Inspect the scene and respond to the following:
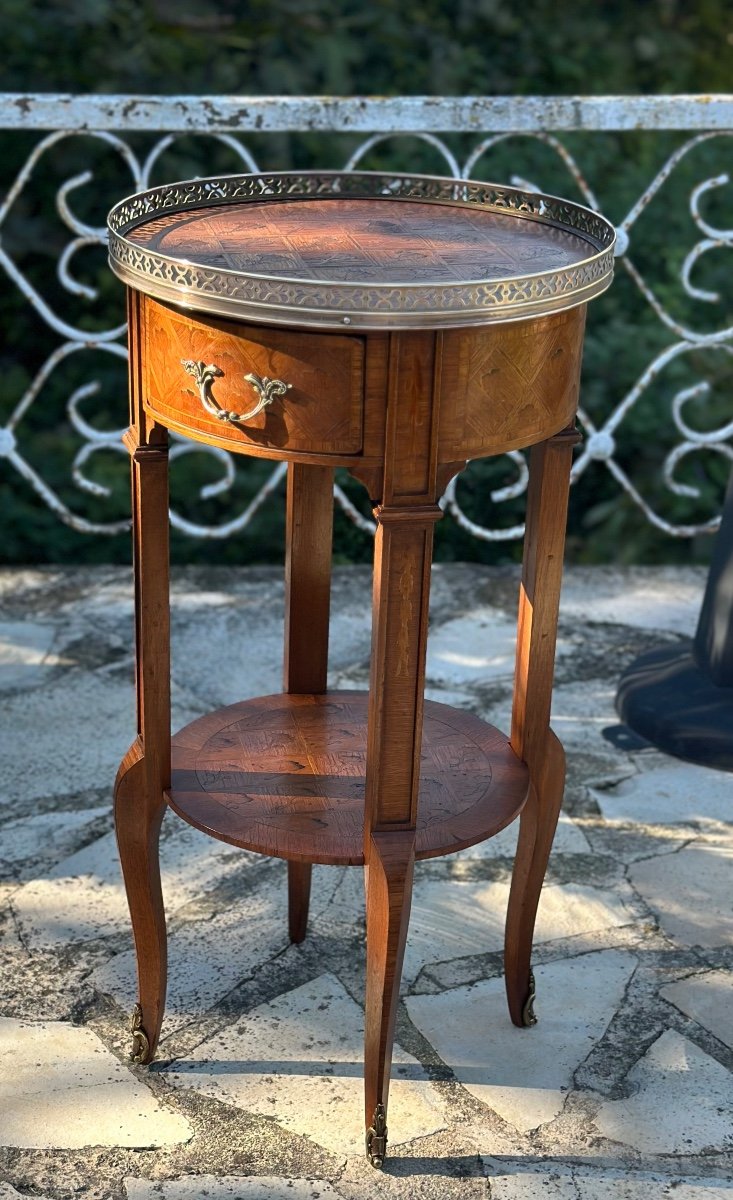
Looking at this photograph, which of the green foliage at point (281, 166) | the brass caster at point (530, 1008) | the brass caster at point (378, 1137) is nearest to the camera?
the brass caster at point (378, 1137)

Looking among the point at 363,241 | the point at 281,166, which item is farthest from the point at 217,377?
the point at 281,166

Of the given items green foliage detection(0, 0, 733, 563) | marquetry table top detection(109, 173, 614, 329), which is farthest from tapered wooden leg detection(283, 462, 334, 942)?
green foliage detection(0, 0, 733, 563)

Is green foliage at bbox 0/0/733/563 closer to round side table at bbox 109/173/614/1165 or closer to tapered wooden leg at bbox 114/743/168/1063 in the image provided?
→ round side table at bbox 109/173/614/1165

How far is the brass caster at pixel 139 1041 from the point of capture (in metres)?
2.64

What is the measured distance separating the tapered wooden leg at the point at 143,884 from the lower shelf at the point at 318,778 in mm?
61

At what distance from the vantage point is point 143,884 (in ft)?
8.53

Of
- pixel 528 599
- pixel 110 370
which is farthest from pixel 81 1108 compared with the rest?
pixel 110 370

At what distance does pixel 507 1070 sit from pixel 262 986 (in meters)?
0.48

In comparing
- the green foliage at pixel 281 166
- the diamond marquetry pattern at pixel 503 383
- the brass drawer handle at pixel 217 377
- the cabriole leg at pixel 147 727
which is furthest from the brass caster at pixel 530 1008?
the green foliage at pixel 281 166

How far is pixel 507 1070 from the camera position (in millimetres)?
2666

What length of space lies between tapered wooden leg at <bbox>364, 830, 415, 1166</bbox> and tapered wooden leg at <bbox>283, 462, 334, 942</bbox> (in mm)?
521

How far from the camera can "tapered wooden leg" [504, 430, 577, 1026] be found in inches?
98.0

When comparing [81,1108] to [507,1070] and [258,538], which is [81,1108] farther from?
[258,538]

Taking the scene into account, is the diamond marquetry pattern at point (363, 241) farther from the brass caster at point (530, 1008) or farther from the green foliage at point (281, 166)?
the green foliage at point (281, 166)
